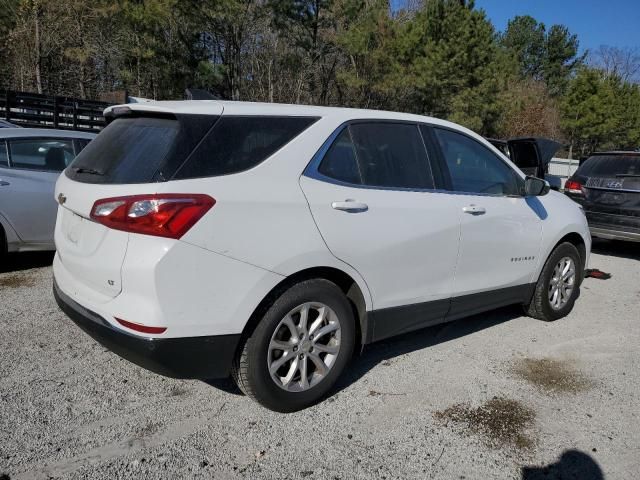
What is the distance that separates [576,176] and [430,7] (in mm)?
16648

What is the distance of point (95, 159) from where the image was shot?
2.97 m

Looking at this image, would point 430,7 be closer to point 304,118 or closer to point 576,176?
point 576,176

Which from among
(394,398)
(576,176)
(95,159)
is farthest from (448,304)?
(576,176)

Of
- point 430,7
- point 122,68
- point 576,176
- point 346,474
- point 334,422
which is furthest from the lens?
point 122,68

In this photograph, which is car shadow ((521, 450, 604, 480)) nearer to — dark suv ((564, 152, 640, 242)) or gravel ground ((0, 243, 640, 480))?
gravel ground ((0, 243, 640, 480))

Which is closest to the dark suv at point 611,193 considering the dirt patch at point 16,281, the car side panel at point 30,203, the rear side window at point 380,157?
the rear side window at point 380,157

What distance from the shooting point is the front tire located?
2770mm

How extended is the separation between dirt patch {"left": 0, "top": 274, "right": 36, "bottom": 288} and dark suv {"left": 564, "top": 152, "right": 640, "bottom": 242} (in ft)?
24.5

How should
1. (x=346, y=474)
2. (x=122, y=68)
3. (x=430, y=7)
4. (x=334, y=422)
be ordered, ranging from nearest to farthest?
(x=346, y=474) → (x=334, y=422) → (x=430, y=7) → (x=122, y=68)

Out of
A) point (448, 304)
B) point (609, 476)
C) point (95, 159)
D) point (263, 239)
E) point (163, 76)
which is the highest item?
point (163, 76)

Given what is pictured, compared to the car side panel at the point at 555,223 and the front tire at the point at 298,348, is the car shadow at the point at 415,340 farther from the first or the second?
the car side panel at the point at 555,223

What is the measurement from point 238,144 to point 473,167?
2.05 meters

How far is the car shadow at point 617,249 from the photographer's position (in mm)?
8531

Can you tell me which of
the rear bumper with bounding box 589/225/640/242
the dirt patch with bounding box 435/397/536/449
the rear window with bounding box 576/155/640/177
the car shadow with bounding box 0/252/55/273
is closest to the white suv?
the dirt patch with bounding box 435/397/536/449
